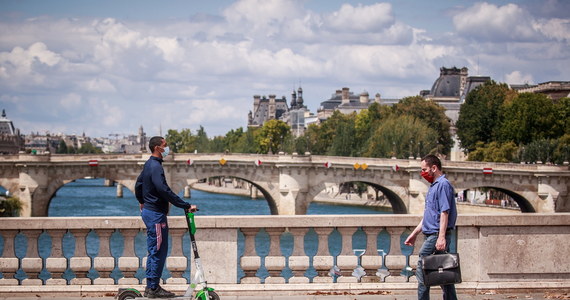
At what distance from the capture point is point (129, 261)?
1309 centimetres

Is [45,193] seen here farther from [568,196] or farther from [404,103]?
[404,103]

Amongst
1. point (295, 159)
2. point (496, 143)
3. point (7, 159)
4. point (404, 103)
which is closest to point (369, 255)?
point (295, 159)

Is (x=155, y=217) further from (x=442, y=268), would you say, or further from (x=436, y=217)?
(x=442, y=268)

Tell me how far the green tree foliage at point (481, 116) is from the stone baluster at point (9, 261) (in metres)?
72.4

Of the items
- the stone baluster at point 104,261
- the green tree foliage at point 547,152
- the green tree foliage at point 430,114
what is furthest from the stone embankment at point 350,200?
the stone baluster at point 104,261

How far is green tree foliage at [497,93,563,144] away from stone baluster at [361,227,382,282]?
6548 cm

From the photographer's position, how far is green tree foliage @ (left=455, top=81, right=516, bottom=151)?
83688mm

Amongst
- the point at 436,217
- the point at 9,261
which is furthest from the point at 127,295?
the point at 436,217

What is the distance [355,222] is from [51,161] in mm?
54791

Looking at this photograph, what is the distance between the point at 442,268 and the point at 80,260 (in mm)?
4968

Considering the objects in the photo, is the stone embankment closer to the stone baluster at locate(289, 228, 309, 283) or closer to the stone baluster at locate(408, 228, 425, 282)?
the stone baluster at locate(408, 228, 425, 282)

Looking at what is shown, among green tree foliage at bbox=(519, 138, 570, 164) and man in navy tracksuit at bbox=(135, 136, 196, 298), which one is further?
green tree foliage at bbox=(519, 138, 570, 164)

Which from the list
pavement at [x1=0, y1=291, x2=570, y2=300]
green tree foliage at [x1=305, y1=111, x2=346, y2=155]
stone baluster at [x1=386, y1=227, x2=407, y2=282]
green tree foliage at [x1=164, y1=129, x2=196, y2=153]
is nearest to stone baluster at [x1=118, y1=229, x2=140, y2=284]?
pavement at [x1=0, y1=291, x2=570, y2=300]

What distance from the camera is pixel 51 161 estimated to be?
65.3 m
